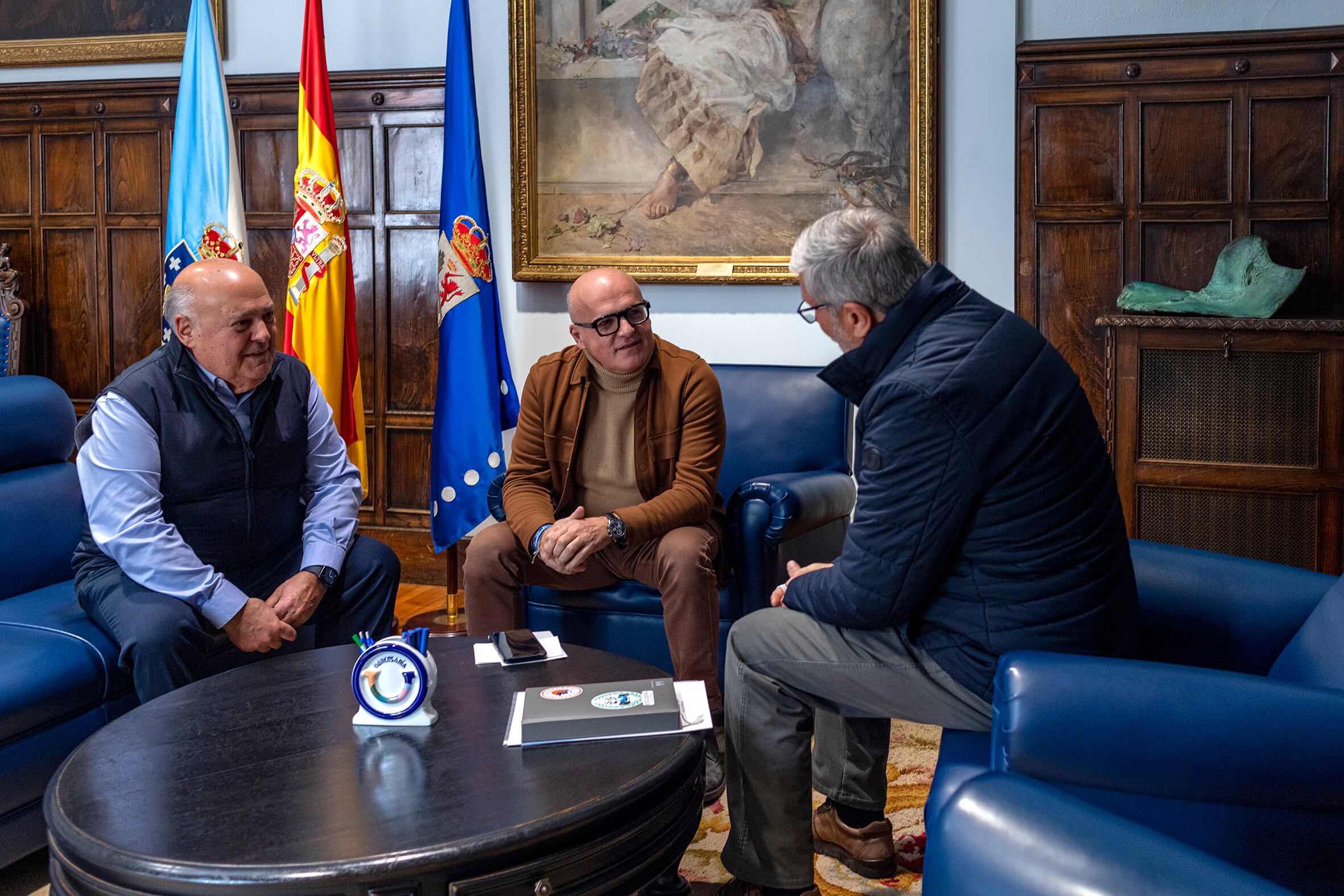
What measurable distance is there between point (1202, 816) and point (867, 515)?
63 cm

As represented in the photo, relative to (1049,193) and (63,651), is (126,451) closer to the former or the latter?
(63,651)

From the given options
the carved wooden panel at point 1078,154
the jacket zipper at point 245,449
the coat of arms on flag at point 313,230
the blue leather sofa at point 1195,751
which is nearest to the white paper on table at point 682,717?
the blue leather sofa at point 1195,751

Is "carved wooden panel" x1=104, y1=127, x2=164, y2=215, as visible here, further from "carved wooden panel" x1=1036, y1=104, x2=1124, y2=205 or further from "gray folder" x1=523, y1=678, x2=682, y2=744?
"gray folder" x1=523, y1=678, x2=682, y2=744

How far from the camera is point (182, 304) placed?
2506 mm

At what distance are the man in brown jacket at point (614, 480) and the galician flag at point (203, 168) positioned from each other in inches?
57.8

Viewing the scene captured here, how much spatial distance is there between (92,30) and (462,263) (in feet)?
6.89

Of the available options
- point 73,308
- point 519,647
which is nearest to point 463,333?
point 519,647

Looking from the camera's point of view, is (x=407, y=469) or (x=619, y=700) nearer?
(x=619, y=700)

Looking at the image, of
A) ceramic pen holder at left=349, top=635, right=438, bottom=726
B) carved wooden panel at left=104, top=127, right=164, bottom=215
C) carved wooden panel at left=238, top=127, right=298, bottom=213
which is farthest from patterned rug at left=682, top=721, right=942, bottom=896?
carved wooden panel at left=104, top=127, right=164, bottom=215

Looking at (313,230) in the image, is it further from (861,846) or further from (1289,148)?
(1289,148)

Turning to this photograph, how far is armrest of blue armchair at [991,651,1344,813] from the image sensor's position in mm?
1299

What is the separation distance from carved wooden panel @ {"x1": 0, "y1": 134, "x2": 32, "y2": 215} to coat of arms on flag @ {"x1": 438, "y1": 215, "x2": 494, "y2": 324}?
2126 mm

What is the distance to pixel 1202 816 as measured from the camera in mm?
1382

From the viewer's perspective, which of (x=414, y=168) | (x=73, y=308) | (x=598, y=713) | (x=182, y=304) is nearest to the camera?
(x=598, y=713)
